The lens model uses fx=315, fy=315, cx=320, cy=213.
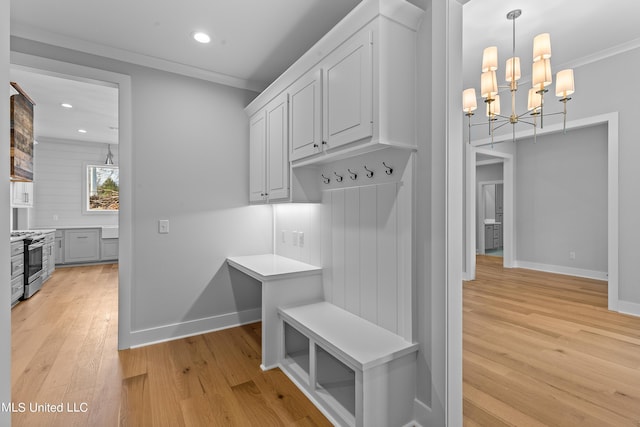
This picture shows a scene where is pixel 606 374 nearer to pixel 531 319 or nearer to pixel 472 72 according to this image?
pixel 531 319

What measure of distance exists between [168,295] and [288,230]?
4.31 ft

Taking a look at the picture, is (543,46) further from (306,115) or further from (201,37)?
(201,37)

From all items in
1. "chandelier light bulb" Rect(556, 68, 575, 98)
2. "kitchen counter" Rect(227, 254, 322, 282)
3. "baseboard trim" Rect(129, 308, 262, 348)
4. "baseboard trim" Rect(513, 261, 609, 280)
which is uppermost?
"chandelier light bulb" Rect(556, 68, 575, 98)

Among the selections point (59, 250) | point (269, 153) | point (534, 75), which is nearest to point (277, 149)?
point (269, 153)

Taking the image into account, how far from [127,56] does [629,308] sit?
583 centimetres

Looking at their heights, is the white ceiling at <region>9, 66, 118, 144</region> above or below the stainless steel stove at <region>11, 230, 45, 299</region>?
above

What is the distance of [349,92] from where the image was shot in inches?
74.8

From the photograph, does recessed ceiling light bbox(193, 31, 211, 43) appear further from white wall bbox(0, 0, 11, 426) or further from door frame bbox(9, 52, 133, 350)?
white wall bbox(0, 0, 11, 426)

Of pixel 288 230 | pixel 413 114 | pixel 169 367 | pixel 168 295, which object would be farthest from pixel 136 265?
pixel 413 114

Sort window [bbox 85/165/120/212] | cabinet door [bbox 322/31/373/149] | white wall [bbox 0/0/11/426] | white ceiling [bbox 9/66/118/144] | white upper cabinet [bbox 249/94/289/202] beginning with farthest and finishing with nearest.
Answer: window [bbox 85/165/120/212] → white ceiling [bbox 9/66/118/144] → white upper cabinet [bbox 249/94/289/202] → cabinet door [bbox 322/31/373/149] → white wall [bbox 0/0/11/426]

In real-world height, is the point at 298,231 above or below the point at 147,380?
above

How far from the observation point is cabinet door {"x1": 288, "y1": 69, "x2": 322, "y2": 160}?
2195 millimetres

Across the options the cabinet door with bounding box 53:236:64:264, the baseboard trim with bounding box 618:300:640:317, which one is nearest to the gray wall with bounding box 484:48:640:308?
the baseboard trim with bounding box 618:300:640:317

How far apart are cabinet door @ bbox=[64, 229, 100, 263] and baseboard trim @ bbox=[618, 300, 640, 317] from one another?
8.91 m
